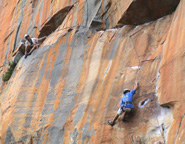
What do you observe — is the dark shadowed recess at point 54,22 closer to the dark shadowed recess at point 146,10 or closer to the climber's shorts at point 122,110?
the dark shadowed recess at point 146,10

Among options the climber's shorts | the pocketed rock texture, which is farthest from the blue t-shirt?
the pocketed rock texture

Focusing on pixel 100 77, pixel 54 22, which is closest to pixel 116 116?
pixel 100 77

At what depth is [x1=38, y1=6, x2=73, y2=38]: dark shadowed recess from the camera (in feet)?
46.2

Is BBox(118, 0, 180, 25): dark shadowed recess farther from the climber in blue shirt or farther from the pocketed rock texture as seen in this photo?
the climber in blue shirt

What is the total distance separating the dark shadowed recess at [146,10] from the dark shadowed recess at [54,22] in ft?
11.8

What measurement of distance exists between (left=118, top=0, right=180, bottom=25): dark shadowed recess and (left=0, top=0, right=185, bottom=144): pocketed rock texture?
0.11ft

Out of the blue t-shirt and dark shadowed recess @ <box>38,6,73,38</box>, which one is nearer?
the blue t-shirt

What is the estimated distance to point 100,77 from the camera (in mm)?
10641

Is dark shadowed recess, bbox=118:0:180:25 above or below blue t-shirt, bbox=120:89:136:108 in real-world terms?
above

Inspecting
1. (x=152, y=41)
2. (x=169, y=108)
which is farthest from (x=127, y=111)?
(x=152, y=41)

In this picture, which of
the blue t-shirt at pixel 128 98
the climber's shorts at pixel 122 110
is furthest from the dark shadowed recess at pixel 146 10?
the climber's shorts at pixel 122 110

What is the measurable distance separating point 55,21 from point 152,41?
5.79m

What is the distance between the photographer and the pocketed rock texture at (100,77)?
8516 mm

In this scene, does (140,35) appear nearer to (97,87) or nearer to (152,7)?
(152,7)
